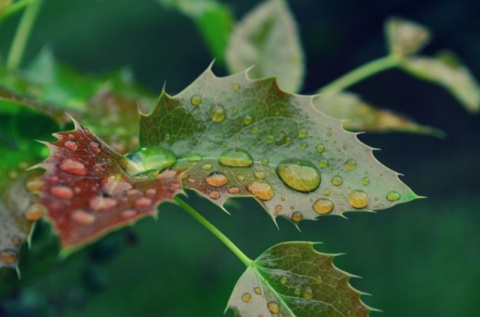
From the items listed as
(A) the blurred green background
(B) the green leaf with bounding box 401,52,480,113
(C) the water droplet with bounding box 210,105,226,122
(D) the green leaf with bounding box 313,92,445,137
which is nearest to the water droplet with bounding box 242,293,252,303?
(C) the water droplet with bounding box 210,105,226,122

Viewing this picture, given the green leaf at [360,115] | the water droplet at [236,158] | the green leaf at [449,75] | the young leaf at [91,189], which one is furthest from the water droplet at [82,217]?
the green leaf at [449,75]

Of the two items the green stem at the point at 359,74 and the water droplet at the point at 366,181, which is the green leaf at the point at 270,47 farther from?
the water droplet at the point at 366,181

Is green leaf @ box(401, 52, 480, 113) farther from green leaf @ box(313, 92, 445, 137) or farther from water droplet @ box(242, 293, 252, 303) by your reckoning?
water droplet @ box(242, 293, 252, 303)

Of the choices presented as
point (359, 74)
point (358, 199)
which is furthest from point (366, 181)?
point (359, 74)

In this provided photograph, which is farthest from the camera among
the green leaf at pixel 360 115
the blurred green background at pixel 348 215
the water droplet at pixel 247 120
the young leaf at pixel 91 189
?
the blurred green background at pixel 348 215

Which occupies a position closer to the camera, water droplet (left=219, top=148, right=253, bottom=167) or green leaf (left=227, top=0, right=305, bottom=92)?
water droplet (left=219, top=148, right=253, bottom=167)

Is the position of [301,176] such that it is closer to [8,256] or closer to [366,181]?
[366,181]

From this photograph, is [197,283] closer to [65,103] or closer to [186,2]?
[186,2]
